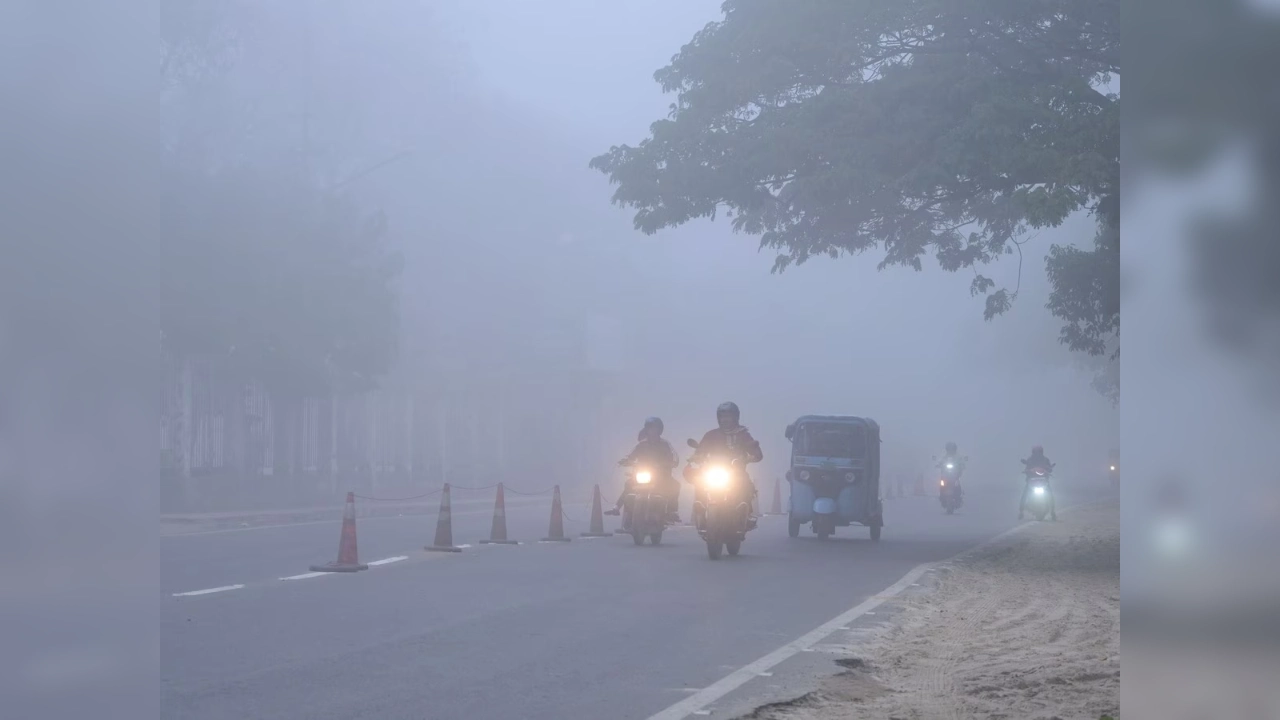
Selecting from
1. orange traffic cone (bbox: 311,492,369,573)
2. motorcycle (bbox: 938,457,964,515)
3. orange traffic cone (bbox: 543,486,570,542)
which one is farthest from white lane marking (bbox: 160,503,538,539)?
motorcycle (bbox: 938,457,964,515)

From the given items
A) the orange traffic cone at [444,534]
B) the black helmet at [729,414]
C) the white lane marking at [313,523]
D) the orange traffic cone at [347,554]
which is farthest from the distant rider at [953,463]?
the orange traffic cone at [347,554]

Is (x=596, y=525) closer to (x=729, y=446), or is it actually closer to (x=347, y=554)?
(x=729, y=446)

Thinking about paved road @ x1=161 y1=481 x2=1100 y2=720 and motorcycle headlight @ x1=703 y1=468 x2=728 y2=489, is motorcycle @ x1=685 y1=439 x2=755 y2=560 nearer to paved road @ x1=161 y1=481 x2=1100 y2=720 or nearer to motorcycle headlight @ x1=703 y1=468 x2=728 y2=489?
motorcycle headlight @ x1=703 y1=468 x2=728 y2=489

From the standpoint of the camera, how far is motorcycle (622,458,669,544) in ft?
67.9

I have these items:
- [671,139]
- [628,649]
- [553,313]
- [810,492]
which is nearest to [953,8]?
[671,139]

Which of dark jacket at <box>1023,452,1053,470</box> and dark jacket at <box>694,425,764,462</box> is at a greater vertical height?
dark jacket at <box>694,425,764,462</box>

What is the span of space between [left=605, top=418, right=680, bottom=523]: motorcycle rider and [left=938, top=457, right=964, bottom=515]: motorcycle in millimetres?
17115

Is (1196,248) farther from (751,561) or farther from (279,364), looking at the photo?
(279,364)

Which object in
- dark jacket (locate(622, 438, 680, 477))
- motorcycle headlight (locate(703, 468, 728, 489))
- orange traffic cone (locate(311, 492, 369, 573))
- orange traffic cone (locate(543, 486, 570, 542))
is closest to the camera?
orange traffic cone (locate(311, 492, 369, 573))

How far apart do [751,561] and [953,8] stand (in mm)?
9120

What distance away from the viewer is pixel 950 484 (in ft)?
121

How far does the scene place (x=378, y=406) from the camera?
45.2 meters

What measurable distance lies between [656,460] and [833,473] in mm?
3849

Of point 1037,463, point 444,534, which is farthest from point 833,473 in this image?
point 1037,463
